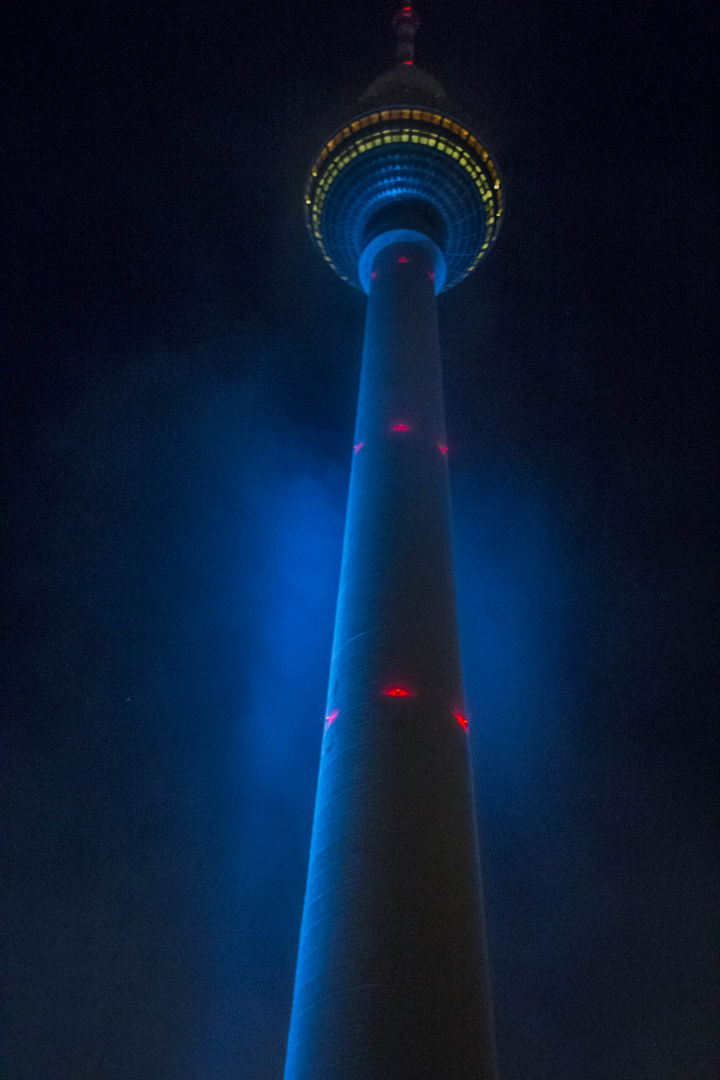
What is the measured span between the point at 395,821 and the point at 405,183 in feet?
114

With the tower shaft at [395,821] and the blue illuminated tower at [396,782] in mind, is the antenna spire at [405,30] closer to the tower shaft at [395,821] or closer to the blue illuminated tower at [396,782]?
the blue illuminated tower at [396,782]

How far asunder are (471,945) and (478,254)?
3782 centimetres

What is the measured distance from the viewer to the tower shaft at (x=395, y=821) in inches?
656

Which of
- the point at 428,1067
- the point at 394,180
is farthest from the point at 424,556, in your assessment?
the point at 394,180

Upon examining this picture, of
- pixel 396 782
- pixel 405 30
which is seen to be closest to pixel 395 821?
pixel 396 782

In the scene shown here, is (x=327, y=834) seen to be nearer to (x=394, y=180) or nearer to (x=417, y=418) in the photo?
(x=417, y=418)

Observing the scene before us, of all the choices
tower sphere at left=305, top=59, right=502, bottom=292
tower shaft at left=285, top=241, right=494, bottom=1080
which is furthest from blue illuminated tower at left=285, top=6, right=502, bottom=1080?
tower sphere at left=305, top=59, right=502, bottom=292

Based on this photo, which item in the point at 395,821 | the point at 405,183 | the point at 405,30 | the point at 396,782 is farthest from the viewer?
the point at 405,30

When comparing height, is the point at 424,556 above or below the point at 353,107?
below

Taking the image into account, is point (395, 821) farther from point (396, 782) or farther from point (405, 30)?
point (405, 30)

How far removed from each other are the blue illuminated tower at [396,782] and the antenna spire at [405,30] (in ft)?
66.0

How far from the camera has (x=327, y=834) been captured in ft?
68.1

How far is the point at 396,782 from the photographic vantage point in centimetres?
2053

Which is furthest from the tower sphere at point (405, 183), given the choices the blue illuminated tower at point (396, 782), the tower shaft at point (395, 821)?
the tower shaft at point (395, 821)
